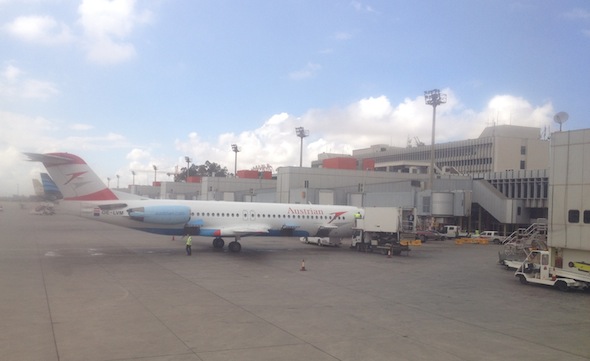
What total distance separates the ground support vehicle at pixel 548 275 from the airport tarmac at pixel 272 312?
2.16 ft

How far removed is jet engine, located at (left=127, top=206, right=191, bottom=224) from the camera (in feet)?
96.2

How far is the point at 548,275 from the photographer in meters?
20.7

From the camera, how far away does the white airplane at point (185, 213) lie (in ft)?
91.0

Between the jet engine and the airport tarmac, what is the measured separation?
390 centimetres

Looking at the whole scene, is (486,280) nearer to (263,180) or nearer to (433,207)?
(433,207)

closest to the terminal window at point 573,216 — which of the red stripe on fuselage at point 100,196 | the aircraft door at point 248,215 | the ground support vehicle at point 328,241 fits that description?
the ground support vehicle at point 328,241

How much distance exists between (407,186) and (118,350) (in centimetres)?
4461

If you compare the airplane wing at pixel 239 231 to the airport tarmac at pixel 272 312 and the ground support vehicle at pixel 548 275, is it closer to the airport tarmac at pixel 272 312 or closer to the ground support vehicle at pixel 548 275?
the airport tarmac at pixel 272 312

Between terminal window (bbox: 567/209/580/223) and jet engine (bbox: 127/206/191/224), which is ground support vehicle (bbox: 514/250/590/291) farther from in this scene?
jet engine (bbox: 127/206/191/224)

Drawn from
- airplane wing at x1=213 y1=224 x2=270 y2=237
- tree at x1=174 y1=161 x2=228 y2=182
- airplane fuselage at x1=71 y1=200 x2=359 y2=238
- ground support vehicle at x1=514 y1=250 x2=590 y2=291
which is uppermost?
tree at x1=174 y1=161 x2=228 y2=182

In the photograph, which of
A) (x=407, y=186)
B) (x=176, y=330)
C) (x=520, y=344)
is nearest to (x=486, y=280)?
(x=520, y=344)

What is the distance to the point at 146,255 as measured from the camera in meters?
28.2

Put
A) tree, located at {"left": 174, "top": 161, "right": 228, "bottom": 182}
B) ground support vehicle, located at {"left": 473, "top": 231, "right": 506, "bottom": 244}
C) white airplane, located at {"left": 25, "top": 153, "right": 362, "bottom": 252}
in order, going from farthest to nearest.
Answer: tree, located at {"left": 174, "top": 161, "right": 228, "bottom": 182}
ground support vehicle, located at {"left": 473, "top": 231, "right": 506, "bottom": 244}
white airplane, located at {"left": 25, "top": 153, "right": 362, "bottom": 252}

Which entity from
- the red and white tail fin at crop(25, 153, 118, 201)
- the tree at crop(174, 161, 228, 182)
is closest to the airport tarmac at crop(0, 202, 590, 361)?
the red and white tail fin at crop(25, 153, 118, 201)
